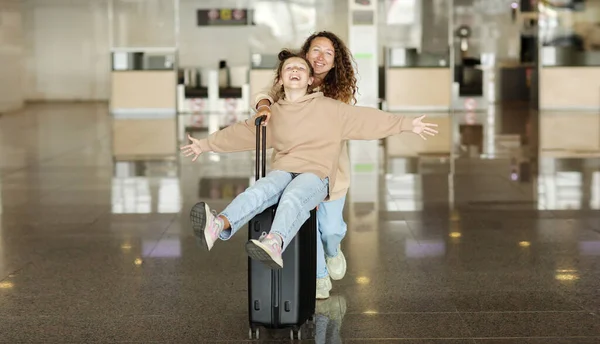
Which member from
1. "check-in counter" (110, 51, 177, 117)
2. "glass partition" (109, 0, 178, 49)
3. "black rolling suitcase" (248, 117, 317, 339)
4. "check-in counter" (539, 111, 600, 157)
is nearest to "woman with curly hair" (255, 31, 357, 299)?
"black rolling suitcase" (248, 117, 317, 339)

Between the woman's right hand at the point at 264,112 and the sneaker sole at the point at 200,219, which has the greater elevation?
the woman's right hand at the point at 264,112

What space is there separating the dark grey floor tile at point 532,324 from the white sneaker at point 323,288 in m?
0.71

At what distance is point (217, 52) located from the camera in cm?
2569

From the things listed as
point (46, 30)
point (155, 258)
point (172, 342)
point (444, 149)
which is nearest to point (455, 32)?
point (46, 30)

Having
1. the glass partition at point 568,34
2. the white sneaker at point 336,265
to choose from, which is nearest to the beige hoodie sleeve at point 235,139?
the white sneaker at point 336,265

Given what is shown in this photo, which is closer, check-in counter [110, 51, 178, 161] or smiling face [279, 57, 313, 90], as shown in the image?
smiling face [279, 57, 313, 90]

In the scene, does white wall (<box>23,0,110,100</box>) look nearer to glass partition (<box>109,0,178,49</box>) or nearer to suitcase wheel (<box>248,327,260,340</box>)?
glass partition (<box>109,0,178,49</box>)

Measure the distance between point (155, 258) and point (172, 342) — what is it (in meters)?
1.89

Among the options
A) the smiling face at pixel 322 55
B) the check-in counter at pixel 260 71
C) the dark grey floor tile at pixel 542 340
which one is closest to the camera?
the dark grey floor tile at pixel 542 340

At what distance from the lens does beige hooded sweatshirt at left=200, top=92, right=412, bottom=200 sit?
176 inches

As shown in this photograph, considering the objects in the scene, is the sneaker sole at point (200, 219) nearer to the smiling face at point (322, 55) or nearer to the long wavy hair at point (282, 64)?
the long wavy hair at point (282, 64)

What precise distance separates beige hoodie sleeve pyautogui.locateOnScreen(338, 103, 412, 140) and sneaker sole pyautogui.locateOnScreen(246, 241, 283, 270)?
0.88m

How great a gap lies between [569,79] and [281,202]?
17.8 meters

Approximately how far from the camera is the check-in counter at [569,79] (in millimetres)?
20750
